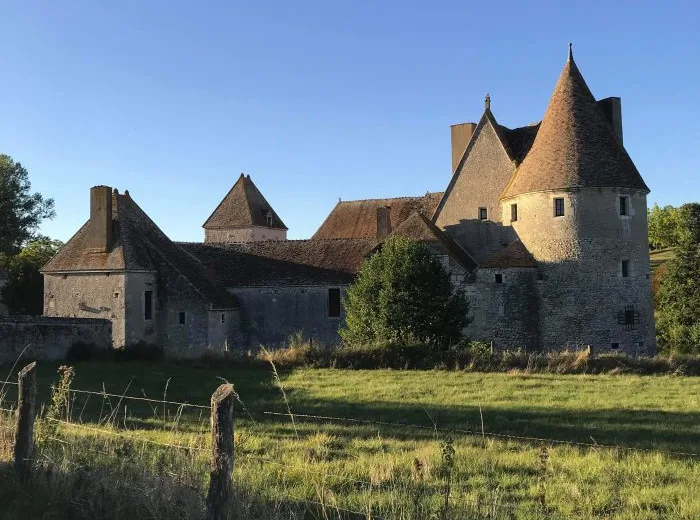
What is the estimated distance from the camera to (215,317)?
27766 mm

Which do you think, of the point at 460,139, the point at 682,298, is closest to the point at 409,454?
the point at 460,139

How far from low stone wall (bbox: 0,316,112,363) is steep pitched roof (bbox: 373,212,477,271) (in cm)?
1325

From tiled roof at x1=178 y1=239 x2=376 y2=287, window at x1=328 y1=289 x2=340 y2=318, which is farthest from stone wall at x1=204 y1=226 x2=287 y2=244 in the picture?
window at x1=328 y1=289 x2=340 y2=318

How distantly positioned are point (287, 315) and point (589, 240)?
43.3 feet

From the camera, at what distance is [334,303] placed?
3002cm

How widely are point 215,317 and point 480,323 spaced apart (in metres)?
11.0

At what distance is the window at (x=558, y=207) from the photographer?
26531mm

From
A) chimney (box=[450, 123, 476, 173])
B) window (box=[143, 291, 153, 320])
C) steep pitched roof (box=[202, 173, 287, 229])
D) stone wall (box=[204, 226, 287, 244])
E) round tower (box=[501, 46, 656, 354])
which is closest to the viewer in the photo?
round tower (box=[501, 46, 656, 354])

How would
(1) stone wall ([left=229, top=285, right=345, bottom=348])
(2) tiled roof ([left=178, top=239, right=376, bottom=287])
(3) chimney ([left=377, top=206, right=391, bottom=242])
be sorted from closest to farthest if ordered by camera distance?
(1) stone wall ([left=229, top=285, right=345, bottom=348]), (2) tiled roof ([left=178, top=239, right=376, bottom=287]), (3) chimney ([left=377, top=206, right=391, bottom=242])

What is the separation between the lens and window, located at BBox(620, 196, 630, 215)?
2656 centimetres

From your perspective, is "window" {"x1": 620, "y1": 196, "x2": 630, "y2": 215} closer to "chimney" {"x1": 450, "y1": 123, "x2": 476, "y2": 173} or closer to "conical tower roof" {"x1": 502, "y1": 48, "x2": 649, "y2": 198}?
"conical tower roof" {"x1": 502, "y1": 48, "x2": 649, "y2": 198}

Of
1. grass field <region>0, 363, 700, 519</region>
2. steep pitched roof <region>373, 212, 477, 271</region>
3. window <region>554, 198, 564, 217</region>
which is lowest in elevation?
grass field <region>0, 363, 700, 519</region>

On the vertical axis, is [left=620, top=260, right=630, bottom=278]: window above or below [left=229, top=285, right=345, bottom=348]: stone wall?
above

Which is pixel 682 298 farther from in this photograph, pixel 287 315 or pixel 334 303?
pixel 287 315
